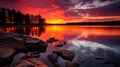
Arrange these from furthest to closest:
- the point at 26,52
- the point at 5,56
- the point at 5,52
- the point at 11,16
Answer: the point at 11,16 → the point at 26,52 → the point at 5,52 → the point at 5,56

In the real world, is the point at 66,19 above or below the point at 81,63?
above

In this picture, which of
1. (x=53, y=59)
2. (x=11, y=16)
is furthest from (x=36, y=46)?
(x=11, y=16)

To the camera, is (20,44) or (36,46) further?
(36,46)

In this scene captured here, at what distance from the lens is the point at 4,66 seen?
2.11m

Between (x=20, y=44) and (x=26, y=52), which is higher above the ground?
(x=20, y=44)

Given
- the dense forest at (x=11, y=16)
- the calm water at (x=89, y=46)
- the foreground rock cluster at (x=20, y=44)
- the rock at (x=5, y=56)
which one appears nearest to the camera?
the rock at (x=5, y=56)

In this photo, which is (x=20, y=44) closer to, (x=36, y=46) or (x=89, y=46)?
(x=36, y=46)

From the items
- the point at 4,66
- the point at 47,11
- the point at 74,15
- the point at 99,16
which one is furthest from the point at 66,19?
the point at 4,66

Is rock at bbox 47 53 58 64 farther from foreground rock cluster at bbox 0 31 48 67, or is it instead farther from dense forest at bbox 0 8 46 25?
dense forest at bbox 0 8 46 25

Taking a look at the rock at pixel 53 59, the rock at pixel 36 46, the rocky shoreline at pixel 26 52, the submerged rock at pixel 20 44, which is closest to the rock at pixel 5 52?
the rocky shoreline at pixel 26 52

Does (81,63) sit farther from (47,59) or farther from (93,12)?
(93,12)

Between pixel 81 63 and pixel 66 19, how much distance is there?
18.3ft

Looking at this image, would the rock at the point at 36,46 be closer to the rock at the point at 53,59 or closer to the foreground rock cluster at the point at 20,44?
the foreground rock cluster at the point at 20,44

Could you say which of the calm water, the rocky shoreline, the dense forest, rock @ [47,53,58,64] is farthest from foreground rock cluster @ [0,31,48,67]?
the dense forest
